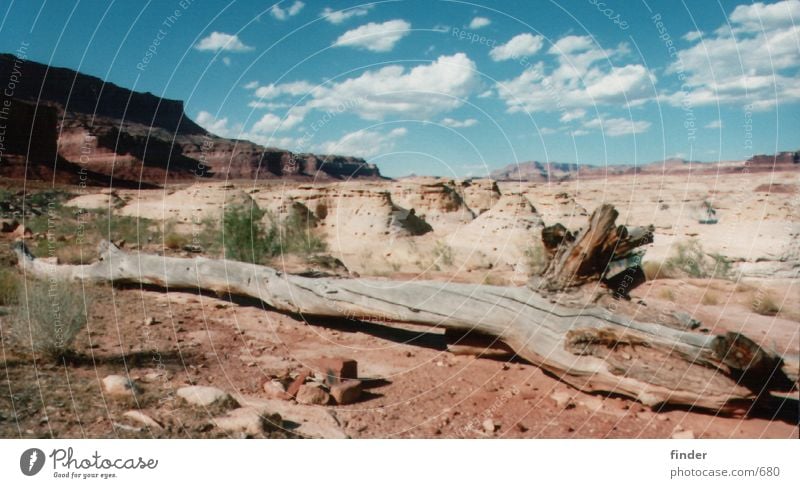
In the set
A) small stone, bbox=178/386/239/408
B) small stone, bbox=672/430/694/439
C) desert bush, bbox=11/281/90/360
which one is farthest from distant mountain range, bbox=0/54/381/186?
small stone, bbox=672/430/694/439

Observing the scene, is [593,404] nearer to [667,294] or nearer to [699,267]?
[667,294]

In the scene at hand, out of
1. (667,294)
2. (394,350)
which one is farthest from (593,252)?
(667,294)

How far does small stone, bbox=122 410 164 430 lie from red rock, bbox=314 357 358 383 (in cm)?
153

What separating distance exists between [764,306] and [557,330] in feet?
16.7

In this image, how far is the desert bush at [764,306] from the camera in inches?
309

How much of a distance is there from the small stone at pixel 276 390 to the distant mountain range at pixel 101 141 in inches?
915

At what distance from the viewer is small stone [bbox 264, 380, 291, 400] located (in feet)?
15.0

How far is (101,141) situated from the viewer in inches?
1847

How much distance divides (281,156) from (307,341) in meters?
55.7

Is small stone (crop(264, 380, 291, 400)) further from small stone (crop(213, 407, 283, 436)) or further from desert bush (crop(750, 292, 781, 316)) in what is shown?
desert bush (crop(750, 292, 781, 316))

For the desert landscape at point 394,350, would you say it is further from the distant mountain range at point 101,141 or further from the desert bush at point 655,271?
the distant mountain range at point 101,141

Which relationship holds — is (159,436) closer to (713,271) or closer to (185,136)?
(713,271)
